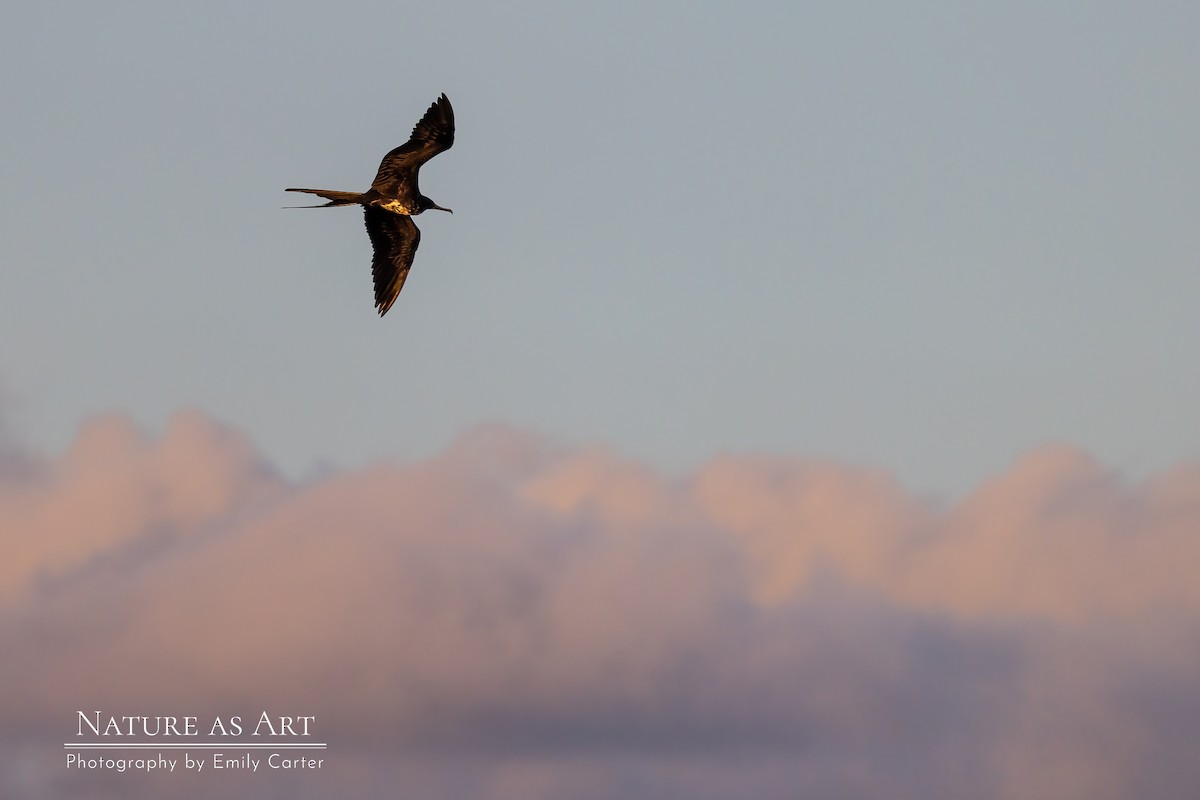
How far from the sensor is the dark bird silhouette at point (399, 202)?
62.6 m

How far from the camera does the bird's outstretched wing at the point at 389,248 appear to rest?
207 feet

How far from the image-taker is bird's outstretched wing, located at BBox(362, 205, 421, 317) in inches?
2484

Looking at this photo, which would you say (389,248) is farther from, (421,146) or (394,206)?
(421,146)

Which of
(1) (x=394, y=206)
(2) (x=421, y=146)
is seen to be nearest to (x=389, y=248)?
(1) (x=394, y=206)

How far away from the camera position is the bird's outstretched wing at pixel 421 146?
62312 mm

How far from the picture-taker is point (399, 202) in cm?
6341

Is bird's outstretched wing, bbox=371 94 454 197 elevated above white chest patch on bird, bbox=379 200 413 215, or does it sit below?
above

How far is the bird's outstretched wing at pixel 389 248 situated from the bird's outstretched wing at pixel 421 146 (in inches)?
32.9

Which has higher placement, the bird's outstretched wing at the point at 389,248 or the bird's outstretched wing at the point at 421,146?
the bird's outstretched wing at the point at 421,146

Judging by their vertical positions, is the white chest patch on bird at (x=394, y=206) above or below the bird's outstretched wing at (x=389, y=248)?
above

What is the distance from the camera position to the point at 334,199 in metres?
60.0

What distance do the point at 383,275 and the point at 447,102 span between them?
586 centimetres

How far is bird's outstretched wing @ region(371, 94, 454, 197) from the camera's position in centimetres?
6231

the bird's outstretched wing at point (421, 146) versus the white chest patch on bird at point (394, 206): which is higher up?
the bird's outstretched wing at point (421, 146)
